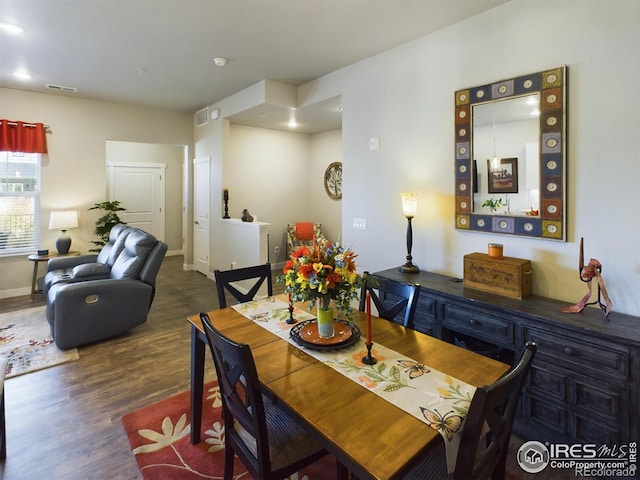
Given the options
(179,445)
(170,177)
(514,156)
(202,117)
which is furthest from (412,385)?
(170,177)

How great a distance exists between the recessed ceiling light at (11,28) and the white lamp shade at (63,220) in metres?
2.65

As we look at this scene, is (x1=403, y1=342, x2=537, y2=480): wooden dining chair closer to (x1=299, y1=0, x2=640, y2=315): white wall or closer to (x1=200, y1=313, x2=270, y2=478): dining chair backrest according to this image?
(x1=200, y1=313, x2=270, y2=478): dining chair backrest

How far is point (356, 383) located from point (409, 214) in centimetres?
193

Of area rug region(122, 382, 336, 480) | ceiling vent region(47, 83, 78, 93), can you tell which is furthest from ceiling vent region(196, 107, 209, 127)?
area rug region(122, 382, 336, 480)

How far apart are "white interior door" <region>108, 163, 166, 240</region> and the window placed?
2213 mm

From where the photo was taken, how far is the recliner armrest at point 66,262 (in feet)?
14.5

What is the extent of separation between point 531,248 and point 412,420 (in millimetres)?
1873

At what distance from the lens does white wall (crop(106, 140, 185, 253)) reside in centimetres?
771

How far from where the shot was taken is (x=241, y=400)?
1.39 meters

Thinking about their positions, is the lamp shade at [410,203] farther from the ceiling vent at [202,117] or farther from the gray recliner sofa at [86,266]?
the ceiling vent at [202,117]

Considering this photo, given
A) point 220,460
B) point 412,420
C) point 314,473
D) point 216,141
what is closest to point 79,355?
point 220,460

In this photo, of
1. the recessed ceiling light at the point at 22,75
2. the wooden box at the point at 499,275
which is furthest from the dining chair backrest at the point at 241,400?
the recessed ceiling light at the point at 22,75

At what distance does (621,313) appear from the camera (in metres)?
2.05

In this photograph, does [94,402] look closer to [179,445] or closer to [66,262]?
[179,445]
